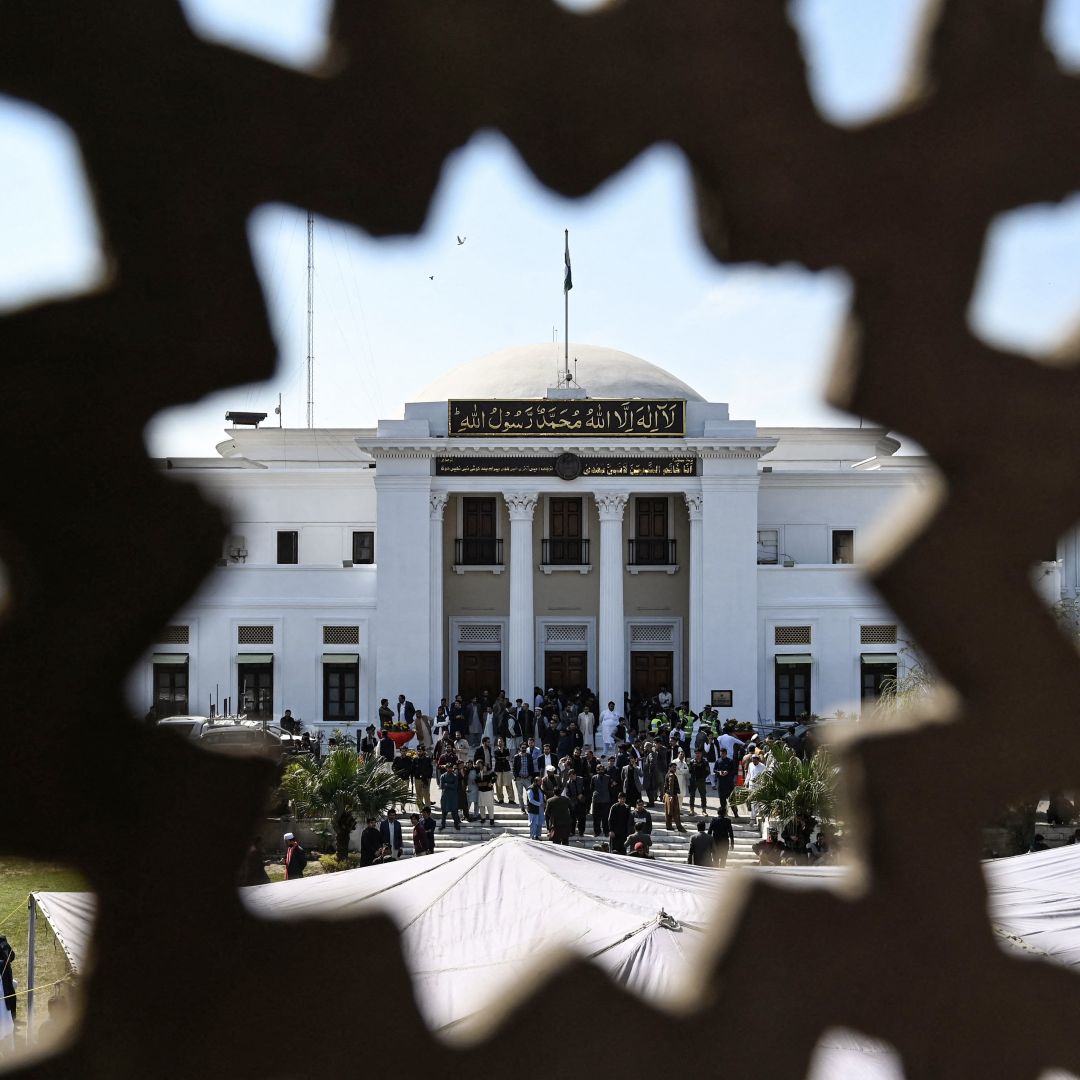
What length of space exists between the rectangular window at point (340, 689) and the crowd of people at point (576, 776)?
1643mm

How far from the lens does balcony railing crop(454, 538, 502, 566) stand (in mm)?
25594

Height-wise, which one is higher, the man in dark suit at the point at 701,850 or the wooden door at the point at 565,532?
the wooden door at the point at 565,532

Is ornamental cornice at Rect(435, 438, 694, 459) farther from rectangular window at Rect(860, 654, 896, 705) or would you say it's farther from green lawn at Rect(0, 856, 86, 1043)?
green lawn at Rect(0, 856, 86, 1043)

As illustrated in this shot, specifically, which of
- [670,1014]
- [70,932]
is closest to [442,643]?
[70,932]

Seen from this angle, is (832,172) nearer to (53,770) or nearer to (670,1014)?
(670,1014)

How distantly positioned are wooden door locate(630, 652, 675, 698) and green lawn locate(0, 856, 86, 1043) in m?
14.6

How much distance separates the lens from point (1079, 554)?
25781 millimetres

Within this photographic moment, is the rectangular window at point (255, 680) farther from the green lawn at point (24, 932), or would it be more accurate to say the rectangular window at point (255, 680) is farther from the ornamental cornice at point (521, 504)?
the green lawn at point (24, 932)

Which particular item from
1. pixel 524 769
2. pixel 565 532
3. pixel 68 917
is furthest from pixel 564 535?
pixel 68 917

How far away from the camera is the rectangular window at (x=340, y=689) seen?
24.3m

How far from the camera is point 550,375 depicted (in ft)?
100

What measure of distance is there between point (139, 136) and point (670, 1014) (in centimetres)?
132

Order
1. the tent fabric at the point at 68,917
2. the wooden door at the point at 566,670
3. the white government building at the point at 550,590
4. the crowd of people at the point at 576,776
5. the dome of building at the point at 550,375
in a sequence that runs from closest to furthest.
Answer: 1. the tent fabric at the point at 68,917
2. the crowd of people at the point at 576,776
3. the white government building at the point at 550,590
4. the wooden door at the point at 566,670
5. the dome of building at the point at 550,375

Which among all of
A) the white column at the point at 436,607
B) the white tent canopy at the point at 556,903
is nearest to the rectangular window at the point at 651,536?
the white column at the point at 436,607
